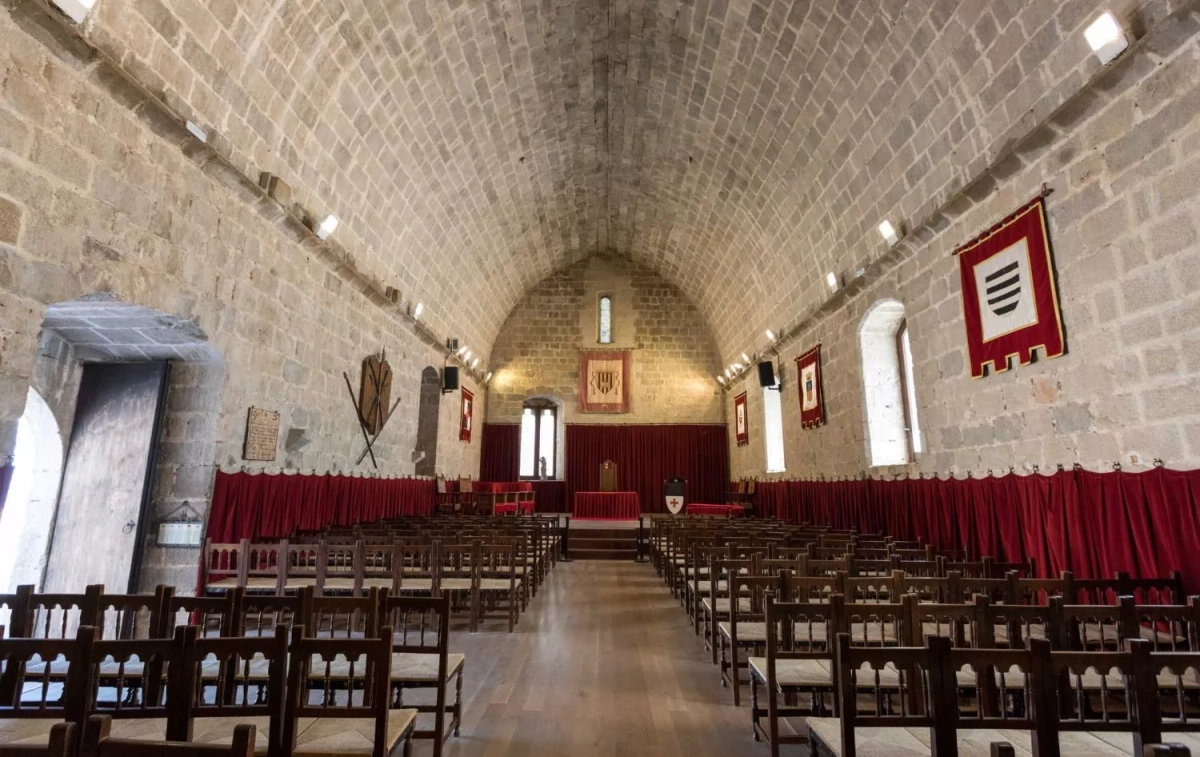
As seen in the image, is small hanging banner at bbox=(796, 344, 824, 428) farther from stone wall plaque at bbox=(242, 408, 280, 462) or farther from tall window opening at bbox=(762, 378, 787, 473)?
stone wall plaque at bbox=(242, 408, 280, 462)

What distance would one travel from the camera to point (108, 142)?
4156 mm

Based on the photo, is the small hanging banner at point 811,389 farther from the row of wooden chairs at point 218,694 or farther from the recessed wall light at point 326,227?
the row of wooden chairs at point 218,694

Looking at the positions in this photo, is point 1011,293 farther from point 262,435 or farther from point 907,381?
point 262,435

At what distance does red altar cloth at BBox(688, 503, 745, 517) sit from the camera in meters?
12.7

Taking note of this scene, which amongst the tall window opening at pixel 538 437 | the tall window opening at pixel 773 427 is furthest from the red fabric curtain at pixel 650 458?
the tall window opening at pixel 773 427

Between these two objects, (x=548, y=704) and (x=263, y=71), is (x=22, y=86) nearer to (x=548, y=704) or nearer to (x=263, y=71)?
(x=263, y=71)

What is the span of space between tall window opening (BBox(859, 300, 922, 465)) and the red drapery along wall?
3.02 feet

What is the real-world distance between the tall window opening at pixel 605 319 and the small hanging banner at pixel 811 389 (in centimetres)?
712

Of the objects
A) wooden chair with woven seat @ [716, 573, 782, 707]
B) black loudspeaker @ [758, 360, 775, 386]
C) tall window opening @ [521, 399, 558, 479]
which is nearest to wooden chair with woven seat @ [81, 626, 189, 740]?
wooden chair with woven seat @ [716, 573, 782, 707]

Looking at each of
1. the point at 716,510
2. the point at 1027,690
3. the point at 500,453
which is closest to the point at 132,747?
the point at 1027,690

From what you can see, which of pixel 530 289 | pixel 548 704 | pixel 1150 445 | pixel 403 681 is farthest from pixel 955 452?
pixel 530 289

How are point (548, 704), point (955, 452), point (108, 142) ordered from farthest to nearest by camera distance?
point (955, 452)
point (108, 142)
point (548, 704)

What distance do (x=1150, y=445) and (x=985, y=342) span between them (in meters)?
1.81

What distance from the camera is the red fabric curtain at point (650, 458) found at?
53.4 ft
